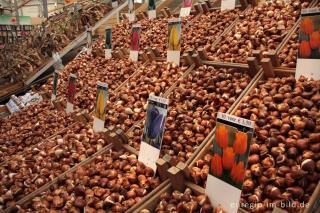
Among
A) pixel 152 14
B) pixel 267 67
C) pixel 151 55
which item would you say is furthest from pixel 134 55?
pixel 267 67

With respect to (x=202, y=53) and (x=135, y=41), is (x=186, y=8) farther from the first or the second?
(x=202, y=53)

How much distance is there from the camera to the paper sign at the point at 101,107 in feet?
6.45

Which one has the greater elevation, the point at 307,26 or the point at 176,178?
the point at 307,26

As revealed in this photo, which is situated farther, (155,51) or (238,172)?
(155,51)

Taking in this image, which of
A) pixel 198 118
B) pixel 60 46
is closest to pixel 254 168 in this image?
pixel 198 118

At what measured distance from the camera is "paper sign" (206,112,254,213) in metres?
0.95

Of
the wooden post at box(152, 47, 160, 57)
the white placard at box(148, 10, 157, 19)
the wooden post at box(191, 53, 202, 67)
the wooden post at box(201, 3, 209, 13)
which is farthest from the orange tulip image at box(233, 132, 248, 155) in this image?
the white placard at box(148, 10, 157, 19)

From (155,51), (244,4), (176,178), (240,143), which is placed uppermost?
(244,4)

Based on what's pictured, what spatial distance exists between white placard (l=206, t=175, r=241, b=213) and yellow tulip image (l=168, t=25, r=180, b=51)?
1479 millimetres

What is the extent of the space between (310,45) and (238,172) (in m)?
0.88

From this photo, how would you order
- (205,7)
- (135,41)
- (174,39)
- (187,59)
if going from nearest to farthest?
1. (187,59)
2. (174,39)
3. (135,41)
4. (205,7)

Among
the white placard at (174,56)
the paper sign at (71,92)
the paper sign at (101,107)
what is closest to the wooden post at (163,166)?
the paper sign at (101,107)

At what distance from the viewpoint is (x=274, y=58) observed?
5.11ft

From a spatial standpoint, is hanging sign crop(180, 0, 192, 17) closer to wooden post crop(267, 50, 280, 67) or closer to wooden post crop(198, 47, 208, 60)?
wooden post crop(198, 47, 208, 60)
